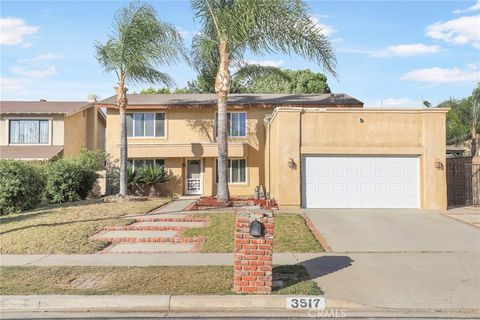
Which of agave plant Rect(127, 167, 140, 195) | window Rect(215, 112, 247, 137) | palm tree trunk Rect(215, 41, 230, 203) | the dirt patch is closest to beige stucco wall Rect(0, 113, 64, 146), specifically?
agave plant Rect(127, 167, 140, 195)

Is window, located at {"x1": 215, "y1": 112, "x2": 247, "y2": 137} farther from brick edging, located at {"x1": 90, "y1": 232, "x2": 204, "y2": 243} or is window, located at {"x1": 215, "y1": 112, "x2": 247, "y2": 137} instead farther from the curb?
the curb

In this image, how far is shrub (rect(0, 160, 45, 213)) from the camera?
1619 cm

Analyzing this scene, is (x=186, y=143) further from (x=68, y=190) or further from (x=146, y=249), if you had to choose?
(x=146, y=249)

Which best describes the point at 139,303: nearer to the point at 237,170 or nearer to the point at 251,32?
the point at 251,32

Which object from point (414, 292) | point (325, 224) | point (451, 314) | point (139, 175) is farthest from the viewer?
point (139, 175)

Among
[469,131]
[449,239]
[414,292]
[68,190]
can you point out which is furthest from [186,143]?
[469,131]

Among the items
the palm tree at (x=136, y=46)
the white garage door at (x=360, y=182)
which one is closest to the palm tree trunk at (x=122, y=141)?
the palm tree at (x=136, y=46)

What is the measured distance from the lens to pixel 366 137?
52.9ft

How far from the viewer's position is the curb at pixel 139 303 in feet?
20.4

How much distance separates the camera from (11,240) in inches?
430

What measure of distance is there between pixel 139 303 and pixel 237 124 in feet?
56.6

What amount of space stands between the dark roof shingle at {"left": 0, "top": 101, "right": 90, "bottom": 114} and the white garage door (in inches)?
632

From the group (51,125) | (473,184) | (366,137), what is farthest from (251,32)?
(51,125)

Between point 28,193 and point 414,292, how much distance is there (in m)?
14.8
